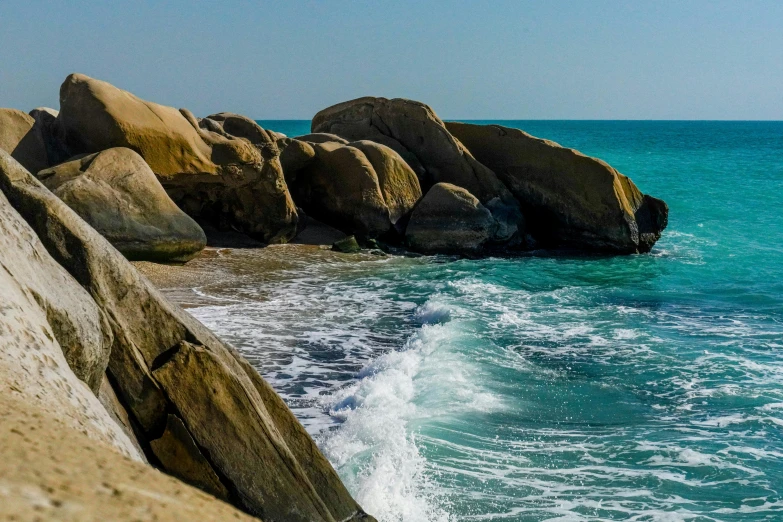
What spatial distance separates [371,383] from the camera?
9.84 m

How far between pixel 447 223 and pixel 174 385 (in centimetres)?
1557

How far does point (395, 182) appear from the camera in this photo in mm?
21047

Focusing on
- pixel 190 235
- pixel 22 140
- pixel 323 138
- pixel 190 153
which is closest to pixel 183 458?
pixel 190 235

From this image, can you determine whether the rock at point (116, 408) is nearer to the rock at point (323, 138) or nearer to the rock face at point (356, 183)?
the rock face at point (356, 183)

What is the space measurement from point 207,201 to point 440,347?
918 centimetres

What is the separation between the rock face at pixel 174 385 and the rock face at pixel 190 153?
10982mm

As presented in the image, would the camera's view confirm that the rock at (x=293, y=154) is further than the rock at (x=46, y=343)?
Yes

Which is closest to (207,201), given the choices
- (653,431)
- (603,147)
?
(653,431)

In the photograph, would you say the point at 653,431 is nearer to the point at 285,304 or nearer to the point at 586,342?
the point at 586,342

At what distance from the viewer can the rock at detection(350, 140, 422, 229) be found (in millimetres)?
20922

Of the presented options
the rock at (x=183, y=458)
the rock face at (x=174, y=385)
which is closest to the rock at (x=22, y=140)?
the rock face at (x=174, y=385)

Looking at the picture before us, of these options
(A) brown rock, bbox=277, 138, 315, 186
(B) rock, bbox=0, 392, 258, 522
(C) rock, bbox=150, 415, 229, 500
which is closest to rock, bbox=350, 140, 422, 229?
(A) brown rock, bbox=277, 138, 315, 186

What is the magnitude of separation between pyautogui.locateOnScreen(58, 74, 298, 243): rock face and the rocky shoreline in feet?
0.12

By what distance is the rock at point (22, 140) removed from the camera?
16.7 m
